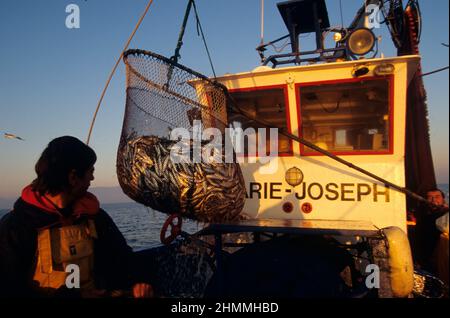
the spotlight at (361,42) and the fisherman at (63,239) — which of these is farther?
the spotlight at (361,42)

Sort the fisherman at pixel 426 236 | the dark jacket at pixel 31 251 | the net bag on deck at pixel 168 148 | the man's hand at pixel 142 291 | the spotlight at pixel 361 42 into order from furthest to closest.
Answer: the fisherman at pixel 426 236 < the spotlight at pixel 361 42 < the net bag on deck at pixel 168 148 < the man's hand at pixel 142 291 < the dark jacket at pixel 31 251

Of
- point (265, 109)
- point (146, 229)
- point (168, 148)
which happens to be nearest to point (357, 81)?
point (265, 109)

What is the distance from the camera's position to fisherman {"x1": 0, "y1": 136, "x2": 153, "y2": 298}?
90.0 inches

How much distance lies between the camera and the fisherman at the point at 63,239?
2287 millimetres

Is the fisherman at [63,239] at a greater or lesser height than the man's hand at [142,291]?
greater

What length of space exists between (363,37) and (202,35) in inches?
99.3

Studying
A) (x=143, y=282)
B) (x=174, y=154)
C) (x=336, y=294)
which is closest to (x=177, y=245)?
(x=143, y=282)

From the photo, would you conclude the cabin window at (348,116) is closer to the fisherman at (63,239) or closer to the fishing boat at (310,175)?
the fishing boat at (310,175)

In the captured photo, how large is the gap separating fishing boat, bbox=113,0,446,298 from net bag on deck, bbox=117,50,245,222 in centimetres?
2

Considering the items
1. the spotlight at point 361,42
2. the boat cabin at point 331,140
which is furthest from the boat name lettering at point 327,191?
the spotlight at point 361,42

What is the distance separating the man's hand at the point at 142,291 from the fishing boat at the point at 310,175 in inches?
9.2

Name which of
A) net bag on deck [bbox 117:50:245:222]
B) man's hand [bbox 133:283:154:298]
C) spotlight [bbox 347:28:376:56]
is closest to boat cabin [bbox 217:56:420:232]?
spotlight [bbox 347:28:376:56]

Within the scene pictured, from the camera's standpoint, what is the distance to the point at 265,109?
5.30 m
